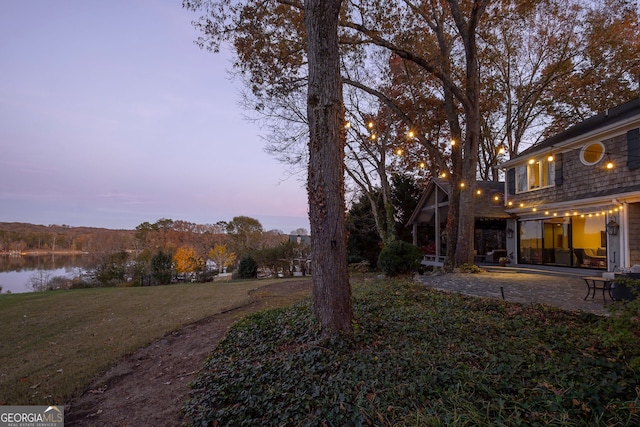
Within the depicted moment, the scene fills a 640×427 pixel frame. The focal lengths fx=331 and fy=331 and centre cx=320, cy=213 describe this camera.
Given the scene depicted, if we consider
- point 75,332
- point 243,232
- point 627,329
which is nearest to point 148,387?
point 75,332

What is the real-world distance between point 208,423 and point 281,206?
24960mm

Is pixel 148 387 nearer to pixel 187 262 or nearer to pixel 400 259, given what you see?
pixel 400 259

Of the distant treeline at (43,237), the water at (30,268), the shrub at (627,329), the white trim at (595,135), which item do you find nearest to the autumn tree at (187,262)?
the water at (30,268)

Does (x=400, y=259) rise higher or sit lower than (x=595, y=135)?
lower

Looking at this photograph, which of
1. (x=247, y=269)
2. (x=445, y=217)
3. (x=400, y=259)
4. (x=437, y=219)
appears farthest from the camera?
(x=247, y=269)

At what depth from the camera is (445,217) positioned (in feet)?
55.9

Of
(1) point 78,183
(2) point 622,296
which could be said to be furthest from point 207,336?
(1) point 78,183

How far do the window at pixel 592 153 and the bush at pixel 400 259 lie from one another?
6.26m

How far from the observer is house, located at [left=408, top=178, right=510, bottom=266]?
14828 millimetres

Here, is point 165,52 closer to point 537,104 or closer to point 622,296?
point 622,296

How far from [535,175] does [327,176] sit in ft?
41.5

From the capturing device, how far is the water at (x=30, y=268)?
22.5m

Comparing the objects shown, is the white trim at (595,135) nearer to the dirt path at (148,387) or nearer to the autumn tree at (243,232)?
the dirt path at (148,387)

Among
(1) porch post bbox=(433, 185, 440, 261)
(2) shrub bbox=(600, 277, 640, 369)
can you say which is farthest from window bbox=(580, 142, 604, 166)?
(2) shrub bbox=(600, 277, 640, 369)
